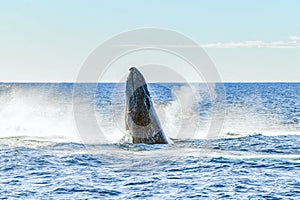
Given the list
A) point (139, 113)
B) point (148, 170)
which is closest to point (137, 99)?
point (139, 113)

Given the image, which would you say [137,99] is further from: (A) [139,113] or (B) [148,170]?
(B) [148,170]

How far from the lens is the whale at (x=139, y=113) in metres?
26.0

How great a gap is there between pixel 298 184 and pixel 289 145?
34.0 feet

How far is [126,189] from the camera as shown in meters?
17.3

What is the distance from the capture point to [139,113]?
85.4 feet

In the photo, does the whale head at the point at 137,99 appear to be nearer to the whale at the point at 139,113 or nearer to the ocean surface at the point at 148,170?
the whale at the point at 139,113

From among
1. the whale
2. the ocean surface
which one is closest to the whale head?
the whale

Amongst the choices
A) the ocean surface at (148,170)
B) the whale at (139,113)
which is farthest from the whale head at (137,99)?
the ocean surface at (148,170)

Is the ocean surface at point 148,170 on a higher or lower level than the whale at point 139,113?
lower

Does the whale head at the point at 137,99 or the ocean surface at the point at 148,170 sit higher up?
the whale head at the point at 137,99

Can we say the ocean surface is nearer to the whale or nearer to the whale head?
the whale

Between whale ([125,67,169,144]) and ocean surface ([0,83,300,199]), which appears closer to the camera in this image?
ocean surface ([0,83,300,199])

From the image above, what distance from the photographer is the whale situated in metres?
26.0

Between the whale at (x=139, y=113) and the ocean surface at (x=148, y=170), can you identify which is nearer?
the ocean surface at (x=148, y=170)
